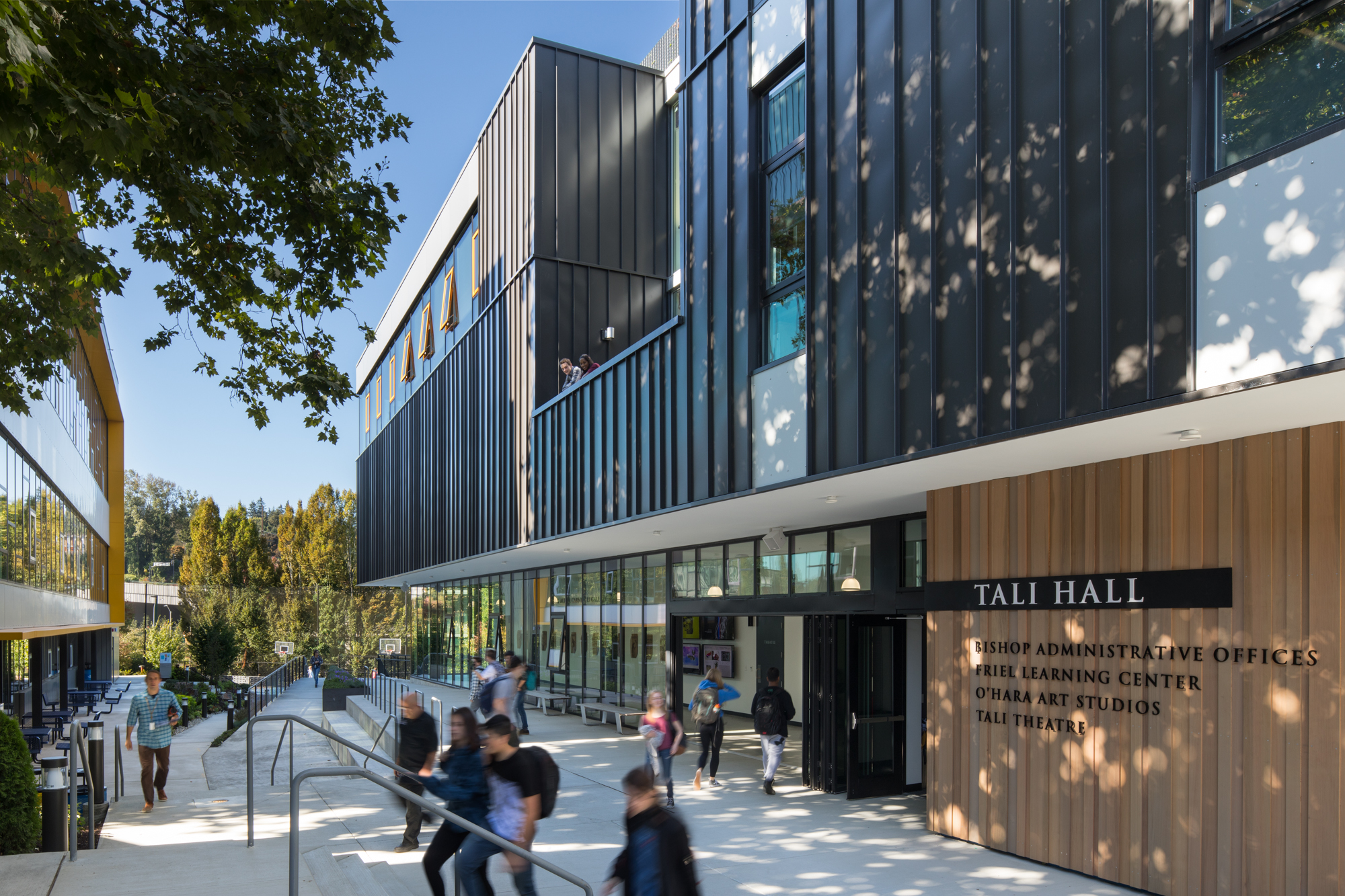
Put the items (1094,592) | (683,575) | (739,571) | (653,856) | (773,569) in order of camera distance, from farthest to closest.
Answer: (683,575) → (739,571) → (773,569) → (1094,592) → (653,856)

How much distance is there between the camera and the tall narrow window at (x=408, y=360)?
106ft

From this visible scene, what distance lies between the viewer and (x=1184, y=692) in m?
7.77

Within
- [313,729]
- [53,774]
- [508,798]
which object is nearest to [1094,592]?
[508,798]

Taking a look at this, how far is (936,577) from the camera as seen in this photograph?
34.2 ft

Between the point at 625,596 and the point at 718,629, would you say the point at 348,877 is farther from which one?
the point at 718,629

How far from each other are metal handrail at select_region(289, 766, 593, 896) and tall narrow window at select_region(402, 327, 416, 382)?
1054 inches

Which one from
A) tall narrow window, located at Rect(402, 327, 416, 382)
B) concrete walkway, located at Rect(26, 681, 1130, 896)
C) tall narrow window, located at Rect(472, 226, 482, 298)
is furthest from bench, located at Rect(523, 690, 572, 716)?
tall narrow window, located at Rect(402, 327, 416, 382)

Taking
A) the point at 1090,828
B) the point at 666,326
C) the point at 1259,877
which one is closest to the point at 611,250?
the point at 666,326

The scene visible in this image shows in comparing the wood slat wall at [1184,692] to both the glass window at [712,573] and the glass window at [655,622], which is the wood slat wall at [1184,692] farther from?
the glass window at [655,622]

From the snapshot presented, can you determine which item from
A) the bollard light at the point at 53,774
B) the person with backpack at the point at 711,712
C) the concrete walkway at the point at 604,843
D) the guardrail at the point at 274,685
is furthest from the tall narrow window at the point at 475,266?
the bollard light at the point at 53,774

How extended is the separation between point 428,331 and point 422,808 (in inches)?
988

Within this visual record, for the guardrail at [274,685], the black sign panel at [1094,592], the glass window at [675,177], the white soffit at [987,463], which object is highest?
the glass window at [675,177]

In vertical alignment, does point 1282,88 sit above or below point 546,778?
above

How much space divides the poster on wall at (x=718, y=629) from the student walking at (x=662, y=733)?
35.4 ft
